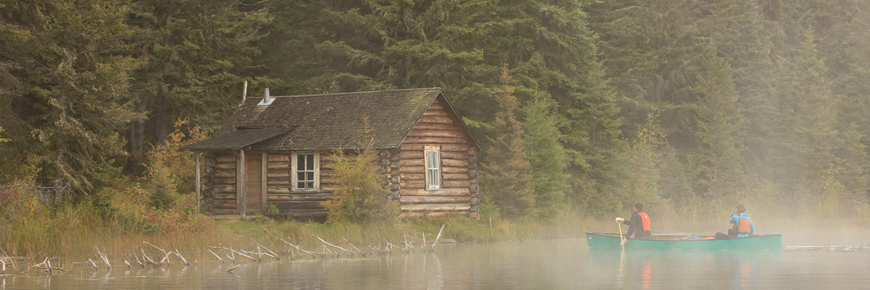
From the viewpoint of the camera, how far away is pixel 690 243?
25.7m

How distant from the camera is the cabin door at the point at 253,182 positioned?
31.6 m

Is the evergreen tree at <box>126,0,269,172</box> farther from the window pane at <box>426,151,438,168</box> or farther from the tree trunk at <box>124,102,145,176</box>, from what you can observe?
the window pane at <box>426,151,438,168</box>

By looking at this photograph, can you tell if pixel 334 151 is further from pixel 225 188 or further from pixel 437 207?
pixel 225 188

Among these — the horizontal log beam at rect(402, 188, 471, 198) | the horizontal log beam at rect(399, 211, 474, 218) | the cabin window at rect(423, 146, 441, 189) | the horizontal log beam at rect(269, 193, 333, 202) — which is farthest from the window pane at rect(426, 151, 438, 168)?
the horizontal log beam at rect(269, 193, 333, 202)

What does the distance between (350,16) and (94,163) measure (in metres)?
17.6

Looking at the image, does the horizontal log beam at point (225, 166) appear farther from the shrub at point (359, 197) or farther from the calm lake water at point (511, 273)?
the calm lake water at point (511, 273)

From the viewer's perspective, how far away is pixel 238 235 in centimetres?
2402

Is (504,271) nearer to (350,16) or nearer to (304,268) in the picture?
(304,268)

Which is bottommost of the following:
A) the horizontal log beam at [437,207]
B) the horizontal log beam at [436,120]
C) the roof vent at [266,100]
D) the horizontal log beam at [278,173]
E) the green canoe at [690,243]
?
the green canoe at [690,243]

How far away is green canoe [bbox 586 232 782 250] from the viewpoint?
25.2 metres

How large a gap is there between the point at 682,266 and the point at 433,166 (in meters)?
12.3

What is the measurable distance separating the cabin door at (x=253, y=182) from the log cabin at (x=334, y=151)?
A: 0.12 feet

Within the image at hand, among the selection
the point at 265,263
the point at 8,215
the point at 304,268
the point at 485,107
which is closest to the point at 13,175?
the point at 8,215

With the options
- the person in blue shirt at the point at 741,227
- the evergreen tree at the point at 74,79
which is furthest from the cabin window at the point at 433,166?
the evergreen tree at the point at 74,79
